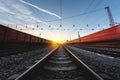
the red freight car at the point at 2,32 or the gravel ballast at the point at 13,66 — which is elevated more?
the red freight car at the point at 2,32

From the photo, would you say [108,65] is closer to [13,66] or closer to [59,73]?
[59,73]

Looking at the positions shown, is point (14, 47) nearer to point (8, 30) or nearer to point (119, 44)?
point (8, 30)

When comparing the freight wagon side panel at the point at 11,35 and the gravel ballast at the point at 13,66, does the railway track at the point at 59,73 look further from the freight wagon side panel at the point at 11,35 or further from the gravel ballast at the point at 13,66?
the freight wagon side panel at the point at 11,35

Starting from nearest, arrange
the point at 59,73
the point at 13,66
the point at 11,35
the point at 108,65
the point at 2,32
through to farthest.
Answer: the point at 59,73 < the point at 13,66 < the point at 108,65 < the point at 2,32 < the point at 11,35

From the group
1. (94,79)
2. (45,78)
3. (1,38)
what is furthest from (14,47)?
(94,79)

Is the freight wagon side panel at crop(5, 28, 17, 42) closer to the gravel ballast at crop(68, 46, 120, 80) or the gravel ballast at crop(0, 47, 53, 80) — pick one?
the gravel ballast at crop(0, 47, 53, 80)

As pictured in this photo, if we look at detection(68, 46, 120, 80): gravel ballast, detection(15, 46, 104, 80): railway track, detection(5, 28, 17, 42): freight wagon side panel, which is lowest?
detection(68, 46, 120, 80): gravel ballast

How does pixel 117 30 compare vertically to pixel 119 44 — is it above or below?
above

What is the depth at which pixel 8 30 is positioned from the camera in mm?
11578

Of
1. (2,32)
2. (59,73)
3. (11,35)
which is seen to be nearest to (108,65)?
(59,73)

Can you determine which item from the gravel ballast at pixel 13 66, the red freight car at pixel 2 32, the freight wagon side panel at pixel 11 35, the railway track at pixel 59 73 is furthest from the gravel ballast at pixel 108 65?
the freight wagon side panel at pixel 11 35

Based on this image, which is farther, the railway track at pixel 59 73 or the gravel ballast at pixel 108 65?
the gravel ballast at pixel 108 65

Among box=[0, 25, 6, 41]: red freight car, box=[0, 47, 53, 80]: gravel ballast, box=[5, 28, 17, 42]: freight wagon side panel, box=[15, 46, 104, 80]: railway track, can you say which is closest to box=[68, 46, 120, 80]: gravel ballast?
box=[15, 46, 104, 80]: railway track

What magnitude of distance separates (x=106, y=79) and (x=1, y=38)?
9185 millimetres
